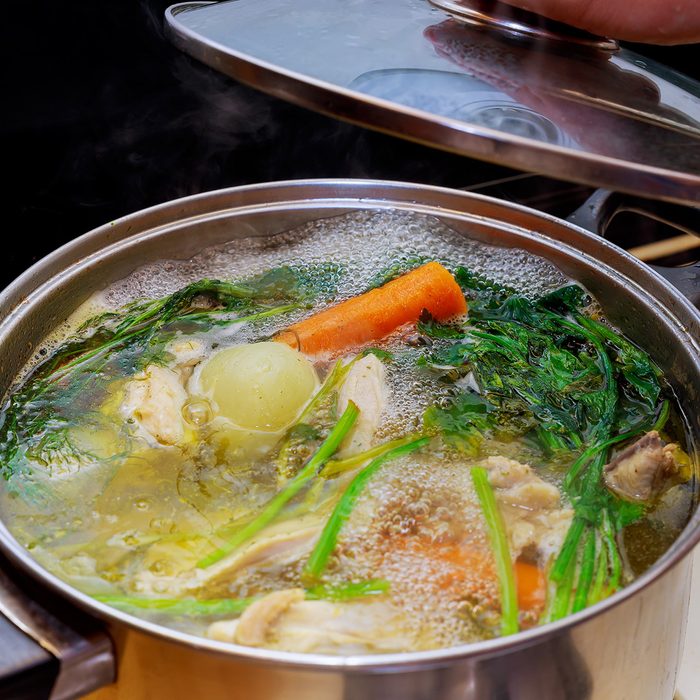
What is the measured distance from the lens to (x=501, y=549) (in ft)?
3.67

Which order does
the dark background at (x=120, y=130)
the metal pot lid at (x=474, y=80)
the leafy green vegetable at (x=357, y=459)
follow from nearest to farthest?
the metal pot lid at (x=474, y=80) < the leafy green vegetable at (x=357, y=459) < the dark background at (x=120, y=130)

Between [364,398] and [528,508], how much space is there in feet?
1.14

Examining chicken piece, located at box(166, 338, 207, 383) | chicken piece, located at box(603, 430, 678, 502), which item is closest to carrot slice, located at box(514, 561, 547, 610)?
chicken piece, located at box(603, 430, 678, 502)

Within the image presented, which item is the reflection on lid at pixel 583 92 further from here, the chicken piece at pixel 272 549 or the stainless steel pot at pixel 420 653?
the chicken piece at pixel 272 549

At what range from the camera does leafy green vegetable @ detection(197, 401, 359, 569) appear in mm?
1111

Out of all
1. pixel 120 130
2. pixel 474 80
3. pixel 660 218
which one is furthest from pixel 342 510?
pixel 120 130

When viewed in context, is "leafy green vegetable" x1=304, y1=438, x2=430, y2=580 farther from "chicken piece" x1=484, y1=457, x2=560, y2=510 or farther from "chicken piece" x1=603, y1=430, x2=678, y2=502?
"chicken piece" x1=603, y1=430, x2=678, y2=502

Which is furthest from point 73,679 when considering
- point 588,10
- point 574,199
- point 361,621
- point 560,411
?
point 574,199

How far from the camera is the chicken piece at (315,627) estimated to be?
3.10 ft

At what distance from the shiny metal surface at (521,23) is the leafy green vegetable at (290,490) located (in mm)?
722

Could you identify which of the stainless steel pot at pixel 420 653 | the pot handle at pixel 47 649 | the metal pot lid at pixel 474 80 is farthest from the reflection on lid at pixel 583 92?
the pot handle at pixel 47 649

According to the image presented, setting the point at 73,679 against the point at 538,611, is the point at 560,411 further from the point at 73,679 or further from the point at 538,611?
the point at 73,679

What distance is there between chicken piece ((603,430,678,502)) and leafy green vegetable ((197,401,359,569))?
45 cm

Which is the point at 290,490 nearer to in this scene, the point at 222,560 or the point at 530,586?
the point at 222,560
